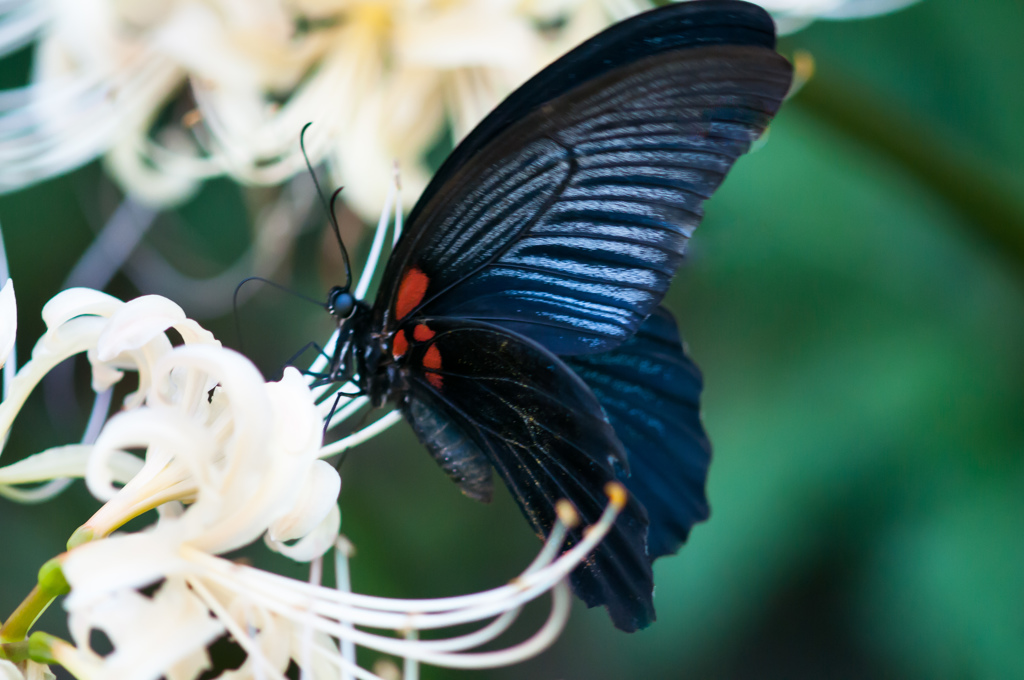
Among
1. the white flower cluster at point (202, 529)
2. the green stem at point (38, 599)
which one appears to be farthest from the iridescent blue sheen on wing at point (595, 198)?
the green stem at point (38, 599)

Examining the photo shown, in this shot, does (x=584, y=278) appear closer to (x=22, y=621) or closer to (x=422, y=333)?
(x=422, y=333)

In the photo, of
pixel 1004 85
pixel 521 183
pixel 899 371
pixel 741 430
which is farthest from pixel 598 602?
pixel 1004 85

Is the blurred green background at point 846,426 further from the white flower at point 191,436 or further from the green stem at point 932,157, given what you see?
the white flower at point 191,436

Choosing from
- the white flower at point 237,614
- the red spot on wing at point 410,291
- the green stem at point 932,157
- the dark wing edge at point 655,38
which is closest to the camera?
the white flower at point 237,614

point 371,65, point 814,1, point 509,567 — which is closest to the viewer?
point 814,1

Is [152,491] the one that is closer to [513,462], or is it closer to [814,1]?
[513,462]
